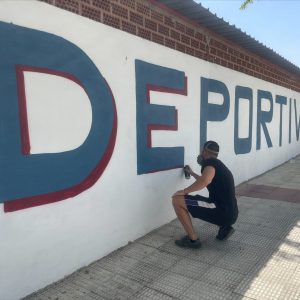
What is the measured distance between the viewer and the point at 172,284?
3012 mm

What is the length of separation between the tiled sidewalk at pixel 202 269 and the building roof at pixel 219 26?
10.2 feet

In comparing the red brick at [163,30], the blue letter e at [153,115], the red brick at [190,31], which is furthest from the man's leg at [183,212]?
the red brick at [190,31]

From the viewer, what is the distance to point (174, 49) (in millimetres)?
4668

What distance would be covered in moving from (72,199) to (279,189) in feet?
16.8

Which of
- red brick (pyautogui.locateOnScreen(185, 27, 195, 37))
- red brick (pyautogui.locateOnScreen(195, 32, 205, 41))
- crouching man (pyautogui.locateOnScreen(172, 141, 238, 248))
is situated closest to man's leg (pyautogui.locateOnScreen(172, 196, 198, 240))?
crouching man (pyautogui.locateOnScreen(172, 141, 238, 248))

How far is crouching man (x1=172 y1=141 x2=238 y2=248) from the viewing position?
378 centimetres

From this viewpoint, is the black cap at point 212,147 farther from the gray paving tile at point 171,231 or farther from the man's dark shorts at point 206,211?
the gray paving tile at point 171,231

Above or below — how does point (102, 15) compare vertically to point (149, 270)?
above

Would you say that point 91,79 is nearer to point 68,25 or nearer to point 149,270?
point 68,25

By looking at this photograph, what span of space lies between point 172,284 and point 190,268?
38 centimetres

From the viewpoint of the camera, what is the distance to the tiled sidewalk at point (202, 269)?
286 centimetres

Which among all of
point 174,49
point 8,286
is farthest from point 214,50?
point 8,286

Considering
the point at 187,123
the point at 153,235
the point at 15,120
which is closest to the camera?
the point at 15,120

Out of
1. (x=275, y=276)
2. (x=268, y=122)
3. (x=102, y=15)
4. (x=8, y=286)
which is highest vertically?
(x=102, y=15)
